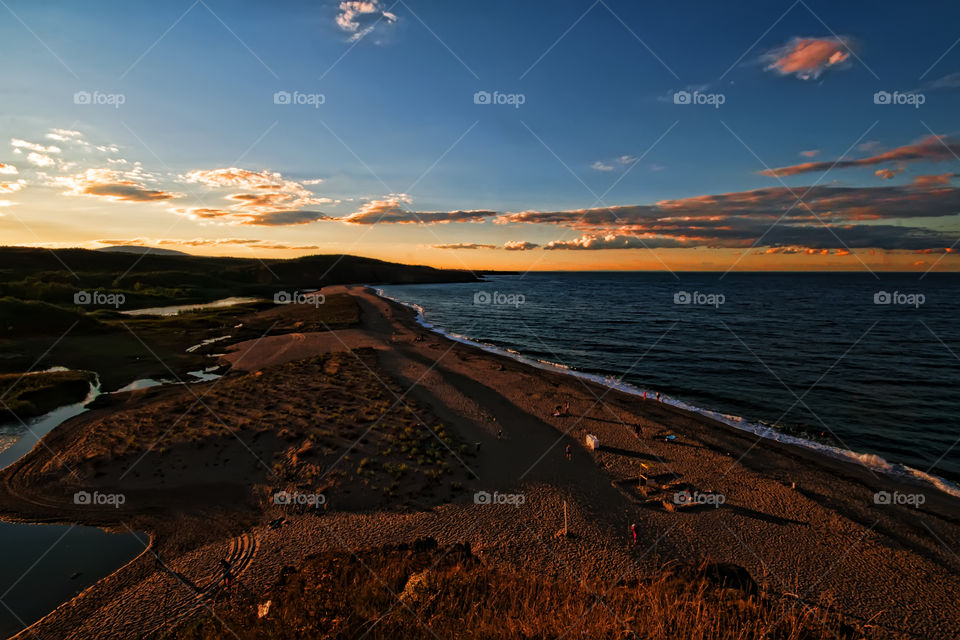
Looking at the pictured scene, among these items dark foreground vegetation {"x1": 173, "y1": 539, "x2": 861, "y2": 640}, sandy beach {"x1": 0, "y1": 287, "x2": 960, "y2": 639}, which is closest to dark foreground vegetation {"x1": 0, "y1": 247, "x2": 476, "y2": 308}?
sandy beach {"x1": 0, "y1": 287, "x2": 960, "y2": 639}

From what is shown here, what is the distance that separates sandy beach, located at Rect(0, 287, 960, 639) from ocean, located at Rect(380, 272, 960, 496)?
14.6 ft

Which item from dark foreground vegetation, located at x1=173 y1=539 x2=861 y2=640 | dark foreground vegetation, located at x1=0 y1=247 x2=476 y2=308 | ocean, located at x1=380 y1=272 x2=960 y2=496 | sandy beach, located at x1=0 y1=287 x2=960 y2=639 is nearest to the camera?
dark foreground vegetation, located at x1=173 y1=539 x2=861 y2=640

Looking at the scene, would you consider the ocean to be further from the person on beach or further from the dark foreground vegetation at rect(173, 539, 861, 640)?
the person on beach

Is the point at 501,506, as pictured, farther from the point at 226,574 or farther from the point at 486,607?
the point at 226,574

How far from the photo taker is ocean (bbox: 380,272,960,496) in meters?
25.4

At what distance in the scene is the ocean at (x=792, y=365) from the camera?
25.4 metres

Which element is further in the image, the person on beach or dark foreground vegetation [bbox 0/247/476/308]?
dark foreground vegetation [bbox 0/247/476/308]

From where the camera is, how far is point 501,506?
17562mm

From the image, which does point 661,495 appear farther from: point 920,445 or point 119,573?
point 119,573

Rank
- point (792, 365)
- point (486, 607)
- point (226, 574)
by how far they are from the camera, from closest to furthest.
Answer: point (486, 607) → point (226, 574) → point (792, 365)

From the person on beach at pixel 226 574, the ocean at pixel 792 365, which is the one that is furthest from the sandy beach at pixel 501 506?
the ocean at pixel 792 365

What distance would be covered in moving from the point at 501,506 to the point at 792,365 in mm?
40897

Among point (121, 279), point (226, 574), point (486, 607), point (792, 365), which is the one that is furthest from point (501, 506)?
point (121, 279)

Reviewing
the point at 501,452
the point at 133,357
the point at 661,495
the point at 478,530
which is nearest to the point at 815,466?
the point at 661,495
